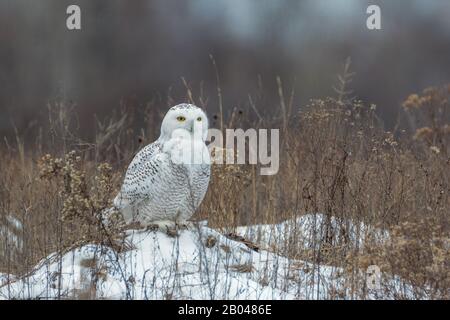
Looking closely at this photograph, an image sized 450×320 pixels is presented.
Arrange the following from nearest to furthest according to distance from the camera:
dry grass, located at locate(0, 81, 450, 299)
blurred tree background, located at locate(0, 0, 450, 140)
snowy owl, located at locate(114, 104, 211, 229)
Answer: dry grass, located at locate(0, 81, 450, 299)
snowy owl, located at locate(114, 104, 211, 229)
blurred tree background, located at locate(0, 0, 450, 140)

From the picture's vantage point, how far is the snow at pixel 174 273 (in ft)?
14.1

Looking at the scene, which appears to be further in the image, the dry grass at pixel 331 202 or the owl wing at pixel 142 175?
the owl wing at pixel 142 175

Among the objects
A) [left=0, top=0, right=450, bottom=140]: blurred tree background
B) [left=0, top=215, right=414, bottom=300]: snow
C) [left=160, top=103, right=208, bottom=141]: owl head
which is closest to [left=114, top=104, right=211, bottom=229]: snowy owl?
[left=160, top=103, right=208, bottom=141]: owl head

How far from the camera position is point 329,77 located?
14797 millimetres

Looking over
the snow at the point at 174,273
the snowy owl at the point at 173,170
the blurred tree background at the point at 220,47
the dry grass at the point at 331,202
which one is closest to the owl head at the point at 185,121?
the snowy owl at the point at 173,170

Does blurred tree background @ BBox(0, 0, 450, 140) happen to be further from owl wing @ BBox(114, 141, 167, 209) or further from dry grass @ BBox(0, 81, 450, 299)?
owl wing @ BBox(114, 141, 167, 209)

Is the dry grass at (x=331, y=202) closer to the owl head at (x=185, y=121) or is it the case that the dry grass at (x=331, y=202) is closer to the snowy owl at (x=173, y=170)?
the snowy owl at (x=173, y=170)

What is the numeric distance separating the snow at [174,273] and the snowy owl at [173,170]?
20 cm

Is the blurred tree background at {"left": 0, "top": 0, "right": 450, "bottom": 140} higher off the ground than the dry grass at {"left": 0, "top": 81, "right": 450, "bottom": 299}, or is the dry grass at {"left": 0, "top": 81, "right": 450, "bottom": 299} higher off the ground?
the blurred tree background at {"left": 0, "top": 0, "right": 450, "bottom": 140}

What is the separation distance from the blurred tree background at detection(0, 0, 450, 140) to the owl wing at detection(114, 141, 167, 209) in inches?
378

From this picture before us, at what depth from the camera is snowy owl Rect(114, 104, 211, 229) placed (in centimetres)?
474

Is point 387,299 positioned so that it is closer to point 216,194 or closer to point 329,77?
point 216,194

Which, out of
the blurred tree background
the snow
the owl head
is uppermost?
the blurred tree background

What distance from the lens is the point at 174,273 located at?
4508 millimetres
